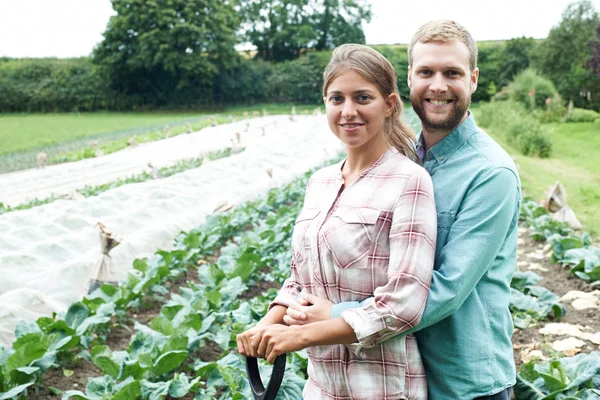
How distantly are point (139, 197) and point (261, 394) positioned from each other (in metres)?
7.28

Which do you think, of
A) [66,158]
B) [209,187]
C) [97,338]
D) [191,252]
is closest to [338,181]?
[97,338]

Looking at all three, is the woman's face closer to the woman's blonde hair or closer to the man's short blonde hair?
the woman's blonde hair

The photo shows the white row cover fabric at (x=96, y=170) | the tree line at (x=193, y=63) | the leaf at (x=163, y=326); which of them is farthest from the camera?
the tree line at (x=193, y=63)

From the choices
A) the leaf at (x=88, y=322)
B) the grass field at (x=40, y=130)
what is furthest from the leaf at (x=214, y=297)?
the grass field at (x=40, y=130)

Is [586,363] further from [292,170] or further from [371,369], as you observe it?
[292,170]

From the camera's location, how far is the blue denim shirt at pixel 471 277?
149 cm

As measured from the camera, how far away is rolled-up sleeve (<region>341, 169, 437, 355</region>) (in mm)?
1419

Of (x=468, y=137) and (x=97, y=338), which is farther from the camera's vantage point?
(x=97, y=338)

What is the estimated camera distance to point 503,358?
5.34 feet

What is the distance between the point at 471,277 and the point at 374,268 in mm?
256

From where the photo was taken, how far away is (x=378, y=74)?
161 cm

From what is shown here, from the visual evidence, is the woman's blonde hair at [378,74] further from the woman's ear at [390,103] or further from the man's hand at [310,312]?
the man's hand at [310,312]

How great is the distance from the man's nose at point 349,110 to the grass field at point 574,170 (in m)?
6.22

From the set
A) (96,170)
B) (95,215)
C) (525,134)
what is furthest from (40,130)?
(525,134)
